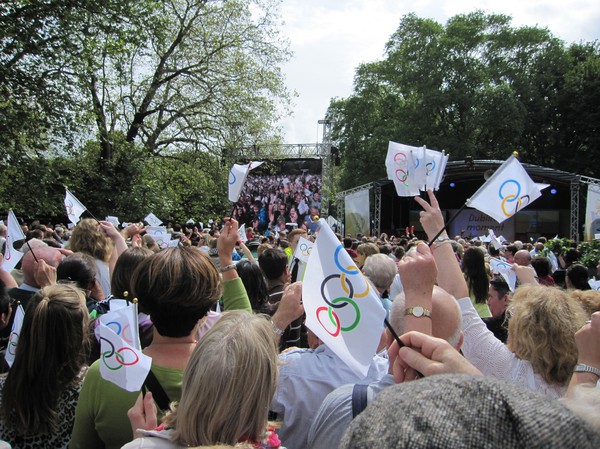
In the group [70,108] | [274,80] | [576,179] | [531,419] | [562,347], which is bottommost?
[562,347]

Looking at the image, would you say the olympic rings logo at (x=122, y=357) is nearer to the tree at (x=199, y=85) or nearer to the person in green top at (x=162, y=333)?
the person in green top at (x=162, y=333)

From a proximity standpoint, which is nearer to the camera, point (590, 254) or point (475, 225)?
point (590, 254)

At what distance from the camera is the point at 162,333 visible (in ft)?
7.18

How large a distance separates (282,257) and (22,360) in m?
2.66

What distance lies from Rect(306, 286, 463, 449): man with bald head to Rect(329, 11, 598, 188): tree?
3089 cm

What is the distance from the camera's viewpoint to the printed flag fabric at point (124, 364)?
1856mm

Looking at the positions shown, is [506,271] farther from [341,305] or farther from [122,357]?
[122,357]

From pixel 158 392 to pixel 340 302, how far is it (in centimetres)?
76

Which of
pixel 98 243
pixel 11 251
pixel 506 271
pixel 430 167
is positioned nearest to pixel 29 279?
pixel 98 243

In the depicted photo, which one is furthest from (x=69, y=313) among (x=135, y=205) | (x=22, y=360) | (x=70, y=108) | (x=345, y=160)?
(x=345, y=160)

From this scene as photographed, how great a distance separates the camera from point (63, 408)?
2.24 meters

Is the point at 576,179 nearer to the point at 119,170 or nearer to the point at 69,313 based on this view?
the point at 119,170

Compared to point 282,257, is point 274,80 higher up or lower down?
higher up

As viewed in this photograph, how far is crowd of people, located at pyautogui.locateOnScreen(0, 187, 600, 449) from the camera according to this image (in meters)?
0.70
